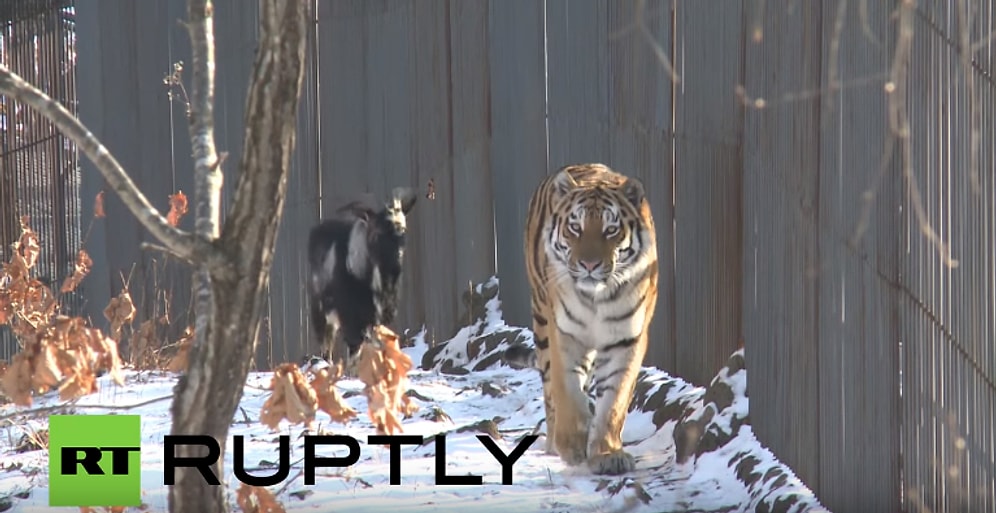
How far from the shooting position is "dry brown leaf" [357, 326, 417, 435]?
3.94 metres

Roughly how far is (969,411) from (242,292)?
198 cm

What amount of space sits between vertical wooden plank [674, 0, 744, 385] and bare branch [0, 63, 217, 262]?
3296 millimetres

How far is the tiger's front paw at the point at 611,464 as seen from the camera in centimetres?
656

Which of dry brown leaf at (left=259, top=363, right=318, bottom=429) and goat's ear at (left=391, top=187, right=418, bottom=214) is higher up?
goat's ear at (left=391, top=187, right=418, bottom=214)

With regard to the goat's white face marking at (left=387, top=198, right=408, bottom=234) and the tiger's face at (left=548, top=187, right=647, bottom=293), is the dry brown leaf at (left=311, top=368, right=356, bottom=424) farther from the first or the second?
the goat's white face marking at (left=387, top=198, right=408, bottom=234)

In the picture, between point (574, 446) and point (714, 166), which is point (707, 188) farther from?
point (574, 446)

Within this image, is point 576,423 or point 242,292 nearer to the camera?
point 242,292

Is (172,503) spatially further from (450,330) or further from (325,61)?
(325,61)

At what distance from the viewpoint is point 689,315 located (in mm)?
7535

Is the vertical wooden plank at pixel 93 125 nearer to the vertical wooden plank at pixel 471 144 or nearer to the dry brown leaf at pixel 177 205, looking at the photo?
the vertical wooden plank at pixel 471 144

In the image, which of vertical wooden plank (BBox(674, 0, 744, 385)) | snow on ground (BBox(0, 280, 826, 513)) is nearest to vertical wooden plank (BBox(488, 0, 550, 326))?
snow on ground (BBox(0, 280, 826, 513))

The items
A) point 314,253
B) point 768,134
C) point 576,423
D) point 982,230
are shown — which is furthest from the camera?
point 314,253

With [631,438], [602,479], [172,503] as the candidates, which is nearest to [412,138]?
[631,438]

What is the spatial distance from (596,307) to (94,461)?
2.38 metres
